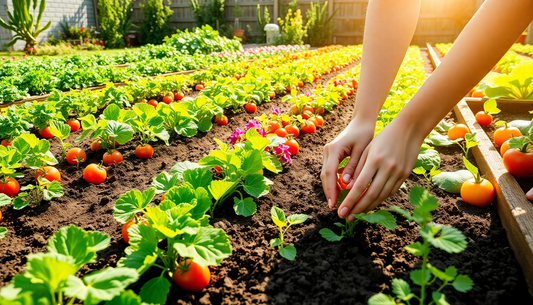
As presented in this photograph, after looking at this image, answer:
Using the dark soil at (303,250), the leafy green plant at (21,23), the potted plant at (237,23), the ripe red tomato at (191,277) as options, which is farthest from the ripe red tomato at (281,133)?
the potted plant at (237,23)

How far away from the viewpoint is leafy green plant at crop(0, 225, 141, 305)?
3.17ft

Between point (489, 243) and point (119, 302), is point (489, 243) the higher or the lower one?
the lower one

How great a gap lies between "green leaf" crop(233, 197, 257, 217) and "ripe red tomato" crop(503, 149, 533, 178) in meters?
1.50

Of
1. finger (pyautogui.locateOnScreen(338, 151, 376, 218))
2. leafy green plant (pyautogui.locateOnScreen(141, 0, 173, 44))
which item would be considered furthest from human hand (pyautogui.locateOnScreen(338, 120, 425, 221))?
leafy green plant (pyautogui.locateOnScreen(141, 0, 173, 44))

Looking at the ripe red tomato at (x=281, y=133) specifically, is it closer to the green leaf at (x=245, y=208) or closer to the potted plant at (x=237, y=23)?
the green leaf at (x=245, y=208)

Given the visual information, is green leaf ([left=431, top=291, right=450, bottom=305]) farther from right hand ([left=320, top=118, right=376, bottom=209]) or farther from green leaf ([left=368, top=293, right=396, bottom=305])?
right hand ([left=320, top=118, right=376, bottom=209])

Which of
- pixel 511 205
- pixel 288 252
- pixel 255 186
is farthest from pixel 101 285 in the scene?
pixel 511 205

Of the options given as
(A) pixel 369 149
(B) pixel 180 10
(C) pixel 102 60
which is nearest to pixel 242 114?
(A) pixel 369 149

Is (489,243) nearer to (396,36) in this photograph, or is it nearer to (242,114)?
(396,36)

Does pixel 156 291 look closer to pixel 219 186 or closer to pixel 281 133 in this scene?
pixel 219 186

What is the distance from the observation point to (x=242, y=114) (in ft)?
14.3

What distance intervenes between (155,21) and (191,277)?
16.6 m

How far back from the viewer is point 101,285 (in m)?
1.04

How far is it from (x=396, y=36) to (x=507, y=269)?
1.06 metres
